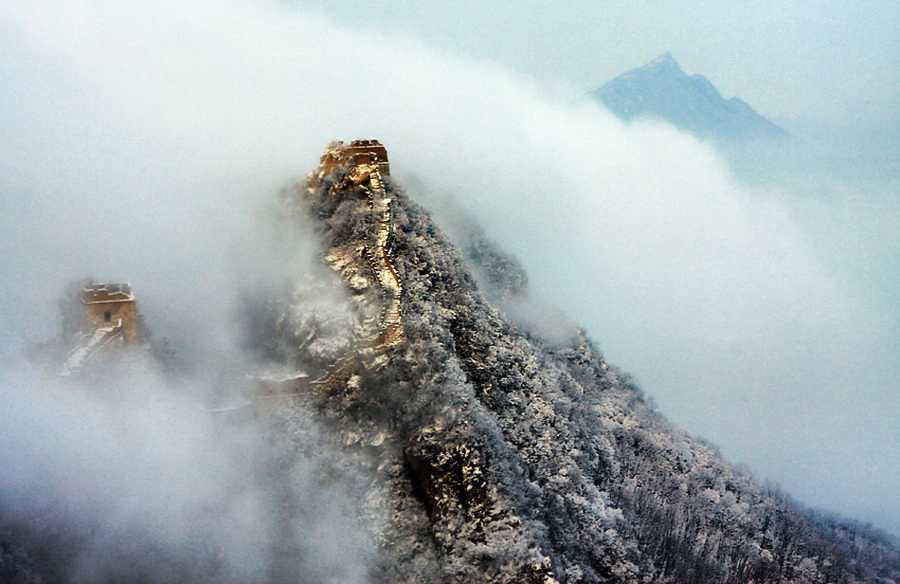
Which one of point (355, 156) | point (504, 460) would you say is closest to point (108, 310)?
point (355, 156)

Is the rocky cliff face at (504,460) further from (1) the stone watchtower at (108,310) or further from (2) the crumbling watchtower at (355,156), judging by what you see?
(1) the stone watchtower at (108,310)

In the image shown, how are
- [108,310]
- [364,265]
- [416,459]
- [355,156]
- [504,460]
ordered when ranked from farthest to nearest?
1. [355,156]
2. [364,265]
3. [108,310]
4. [504,460]
5. [416,459]

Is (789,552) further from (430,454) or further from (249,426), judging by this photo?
(249,426)

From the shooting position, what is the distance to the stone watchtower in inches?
2235

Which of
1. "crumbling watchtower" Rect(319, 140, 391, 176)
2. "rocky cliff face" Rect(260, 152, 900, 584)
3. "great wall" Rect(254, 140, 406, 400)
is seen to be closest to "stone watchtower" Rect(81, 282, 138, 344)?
"great wall" Rect(254, 140, 406, 400)

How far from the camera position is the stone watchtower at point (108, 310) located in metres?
56.8

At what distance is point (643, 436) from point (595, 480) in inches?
457

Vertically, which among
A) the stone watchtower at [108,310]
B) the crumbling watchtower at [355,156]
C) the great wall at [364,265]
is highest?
the crumbling watchtower at [355,156]

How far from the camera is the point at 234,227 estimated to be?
220 feet

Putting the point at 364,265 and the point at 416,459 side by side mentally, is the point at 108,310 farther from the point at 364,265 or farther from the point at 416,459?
the point at 416,459

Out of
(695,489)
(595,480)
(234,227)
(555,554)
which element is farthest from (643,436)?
(234,227)

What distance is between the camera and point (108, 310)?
57.1 meters

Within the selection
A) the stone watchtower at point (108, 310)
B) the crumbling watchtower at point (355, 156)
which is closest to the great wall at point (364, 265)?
the crumbling watchtower at point (355, 156)

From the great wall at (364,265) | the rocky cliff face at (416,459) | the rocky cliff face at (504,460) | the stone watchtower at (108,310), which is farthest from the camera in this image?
the great wall at (364,265)
